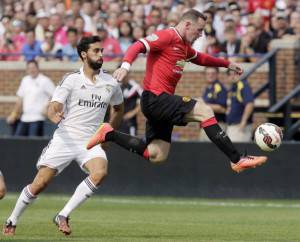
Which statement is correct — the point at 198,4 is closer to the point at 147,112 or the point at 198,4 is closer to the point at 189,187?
the point at 189,187

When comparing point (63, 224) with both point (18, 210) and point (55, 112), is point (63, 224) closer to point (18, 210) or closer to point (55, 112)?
point (18, 210)

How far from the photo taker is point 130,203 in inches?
744

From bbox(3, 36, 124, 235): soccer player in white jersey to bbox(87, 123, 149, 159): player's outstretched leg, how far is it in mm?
87

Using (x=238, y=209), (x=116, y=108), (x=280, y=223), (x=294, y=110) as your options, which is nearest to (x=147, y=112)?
(x=116, y=108)

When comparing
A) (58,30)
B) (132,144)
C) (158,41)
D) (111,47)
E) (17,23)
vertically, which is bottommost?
(17,23)

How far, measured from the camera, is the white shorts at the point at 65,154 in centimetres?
1277

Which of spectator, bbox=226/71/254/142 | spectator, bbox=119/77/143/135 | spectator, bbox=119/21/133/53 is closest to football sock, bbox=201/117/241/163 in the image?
spectator, bbox=226/71/254/142

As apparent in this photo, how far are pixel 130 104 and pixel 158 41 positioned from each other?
28.3 feet

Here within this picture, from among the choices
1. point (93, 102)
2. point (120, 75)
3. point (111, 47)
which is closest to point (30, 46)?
point (111, 47)

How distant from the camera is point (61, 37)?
2422cm

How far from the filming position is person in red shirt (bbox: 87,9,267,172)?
1288 centimetres

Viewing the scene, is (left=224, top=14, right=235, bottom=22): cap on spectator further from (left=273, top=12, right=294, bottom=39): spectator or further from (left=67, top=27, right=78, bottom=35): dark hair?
(left=67, top=27, right=78, bottom=35): dark hair

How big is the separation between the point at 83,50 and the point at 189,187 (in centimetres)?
750

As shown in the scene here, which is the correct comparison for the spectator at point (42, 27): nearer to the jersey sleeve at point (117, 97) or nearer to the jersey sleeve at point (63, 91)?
the jersey sleeve at point (117, 97)
